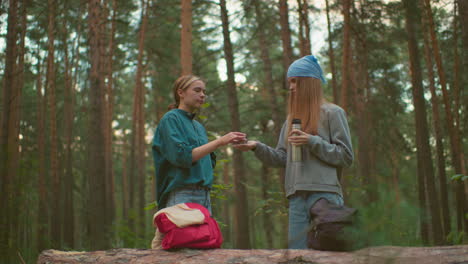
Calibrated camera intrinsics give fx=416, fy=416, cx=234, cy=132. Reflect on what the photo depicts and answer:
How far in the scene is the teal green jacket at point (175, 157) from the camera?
10.7ft

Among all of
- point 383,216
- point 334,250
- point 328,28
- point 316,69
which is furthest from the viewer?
point 328,28

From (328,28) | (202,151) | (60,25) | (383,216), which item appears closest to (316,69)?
(202,151)

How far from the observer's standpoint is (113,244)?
12500mm

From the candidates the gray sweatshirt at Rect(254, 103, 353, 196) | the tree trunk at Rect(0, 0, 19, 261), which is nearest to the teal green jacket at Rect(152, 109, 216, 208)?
the gray sweatshirt at Rect(254, 103, 353, 196)

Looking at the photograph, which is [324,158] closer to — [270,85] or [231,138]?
[231,138]

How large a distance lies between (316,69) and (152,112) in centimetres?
2490

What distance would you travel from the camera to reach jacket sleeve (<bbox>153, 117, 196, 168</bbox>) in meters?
3.26

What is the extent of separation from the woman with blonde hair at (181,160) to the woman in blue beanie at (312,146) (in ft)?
1.89

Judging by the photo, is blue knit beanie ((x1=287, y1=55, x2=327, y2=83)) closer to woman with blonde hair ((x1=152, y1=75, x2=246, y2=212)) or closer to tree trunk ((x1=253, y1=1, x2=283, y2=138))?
woman with blonde hair ((x1=152, y1=75, x2=246, y2=212))

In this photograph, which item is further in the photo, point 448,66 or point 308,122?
point 448,66

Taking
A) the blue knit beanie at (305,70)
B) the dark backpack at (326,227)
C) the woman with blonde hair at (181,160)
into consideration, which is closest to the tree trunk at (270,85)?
the blue knit beanie at (305,70)

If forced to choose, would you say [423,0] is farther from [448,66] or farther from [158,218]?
[158,218]

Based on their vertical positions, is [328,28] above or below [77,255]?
above

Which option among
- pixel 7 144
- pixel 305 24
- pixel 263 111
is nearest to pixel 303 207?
pixel 7 144
